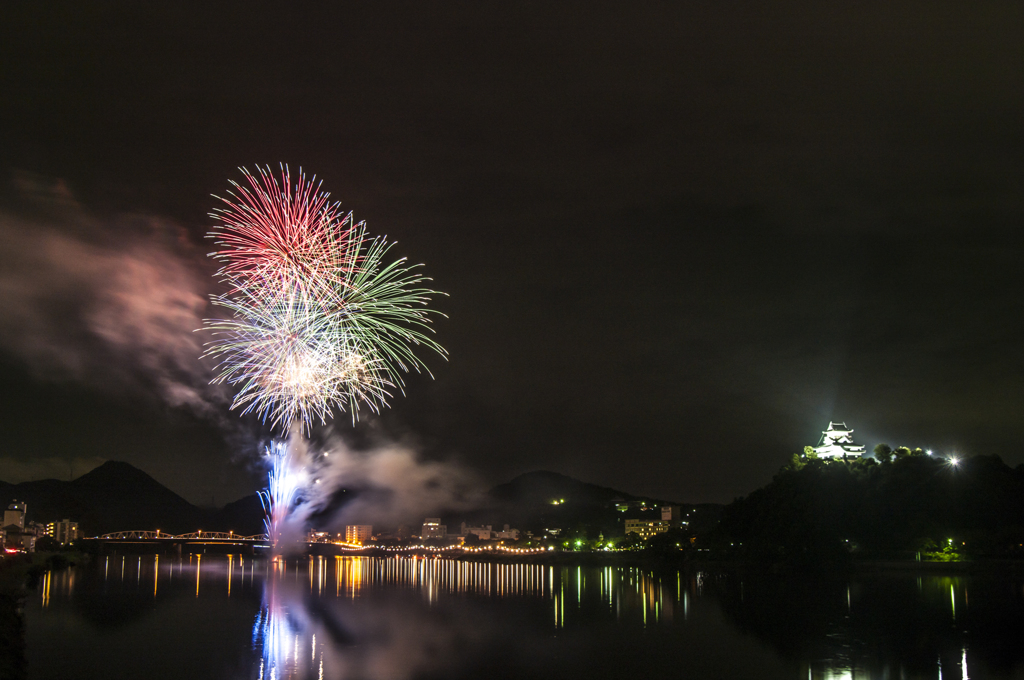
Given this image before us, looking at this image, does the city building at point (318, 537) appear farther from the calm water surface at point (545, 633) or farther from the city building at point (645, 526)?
the calm water surface at point (545, 633)

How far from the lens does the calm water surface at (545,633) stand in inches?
790

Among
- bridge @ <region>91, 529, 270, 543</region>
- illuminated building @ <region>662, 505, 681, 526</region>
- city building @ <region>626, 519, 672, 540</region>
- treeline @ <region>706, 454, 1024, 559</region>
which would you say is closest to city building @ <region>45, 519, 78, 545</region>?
bridge @ <region>91, 529, 270, 543</region>

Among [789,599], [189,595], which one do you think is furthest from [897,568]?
[189,595]

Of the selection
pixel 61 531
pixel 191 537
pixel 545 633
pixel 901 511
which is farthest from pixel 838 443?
pixel 191 537

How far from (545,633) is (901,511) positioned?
127 ft

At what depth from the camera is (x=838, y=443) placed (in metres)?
97.8

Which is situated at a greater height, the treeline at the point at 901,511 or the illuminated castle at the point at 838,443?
the illuminated castle at the point at 838,443

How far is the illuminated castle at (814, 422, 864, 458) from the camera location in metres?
96.9

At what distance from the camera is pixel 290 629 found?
92.3ft

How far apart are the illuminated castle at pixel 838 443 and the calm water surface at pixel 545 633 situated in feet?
169

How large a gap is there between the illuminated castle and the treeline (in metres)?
34.1

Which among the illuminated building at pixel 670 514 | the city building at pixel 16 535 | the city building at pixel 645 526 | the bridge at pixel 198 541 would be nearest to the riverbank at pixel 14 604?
the city building at pixel 16 535

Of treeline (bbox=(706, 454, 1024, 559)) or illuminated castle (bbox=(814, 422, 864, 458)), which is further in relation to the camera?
illuminated castle (bbox=(814, 422, 864, 458))

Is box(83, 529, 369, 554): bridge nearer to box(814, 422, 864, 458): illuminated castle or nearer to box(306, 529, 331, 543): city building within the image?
box(306, 529, 331, 543): city building
